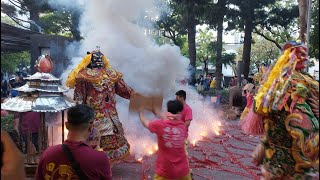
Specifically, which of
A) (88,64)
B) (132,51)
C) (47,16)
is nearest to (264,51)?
(47,16)

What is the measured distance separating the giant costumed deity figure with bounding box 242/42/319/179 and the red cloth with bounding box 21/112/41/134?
3883 mm

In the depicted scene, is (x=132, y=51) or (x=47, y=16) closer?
(x=132, y=51)

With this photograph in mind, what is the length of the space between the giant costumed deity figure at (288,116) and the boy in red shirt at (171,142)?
2.63ft

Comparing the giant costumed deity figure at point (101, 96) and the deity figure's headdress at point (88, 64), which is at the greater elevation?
the deity figure's headdress at point (88, 64)

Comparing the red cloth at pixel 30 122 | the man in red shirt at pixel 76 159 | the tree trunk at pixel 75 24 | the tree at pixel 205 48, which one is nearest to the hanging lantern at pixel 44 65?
the red cloth at pixel 30 122

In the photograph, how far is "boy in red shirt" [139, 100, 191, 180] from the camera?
3.72 meters

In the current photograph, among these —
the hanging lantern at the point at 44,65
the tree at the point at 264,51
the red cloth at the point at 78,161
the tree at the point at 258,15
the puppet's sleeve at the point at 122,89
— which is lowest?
the red cloth at the point at 78,161

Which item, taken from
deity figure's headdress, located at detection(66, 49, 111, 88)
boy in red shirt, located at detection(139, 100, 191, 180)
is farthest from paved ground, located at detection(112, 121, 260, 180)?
boy in red shirt, located at detection(139, 100, 191, 180)

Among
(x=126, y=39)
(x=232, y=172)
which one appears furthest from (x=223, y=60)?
(x=232, y=172)

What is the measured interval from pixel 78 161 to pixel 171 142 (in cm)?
143

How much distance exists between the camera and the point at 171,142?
3.72 m

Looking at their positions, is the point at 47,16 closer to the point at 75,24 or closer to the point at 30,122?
the point at 75,24

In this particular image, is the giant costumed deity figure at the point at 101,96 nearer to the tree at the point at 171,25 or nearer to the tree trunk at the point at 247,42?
the tree trunk at the point at 247,42

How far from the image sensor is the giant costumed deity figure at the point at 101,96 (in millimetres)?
5648
